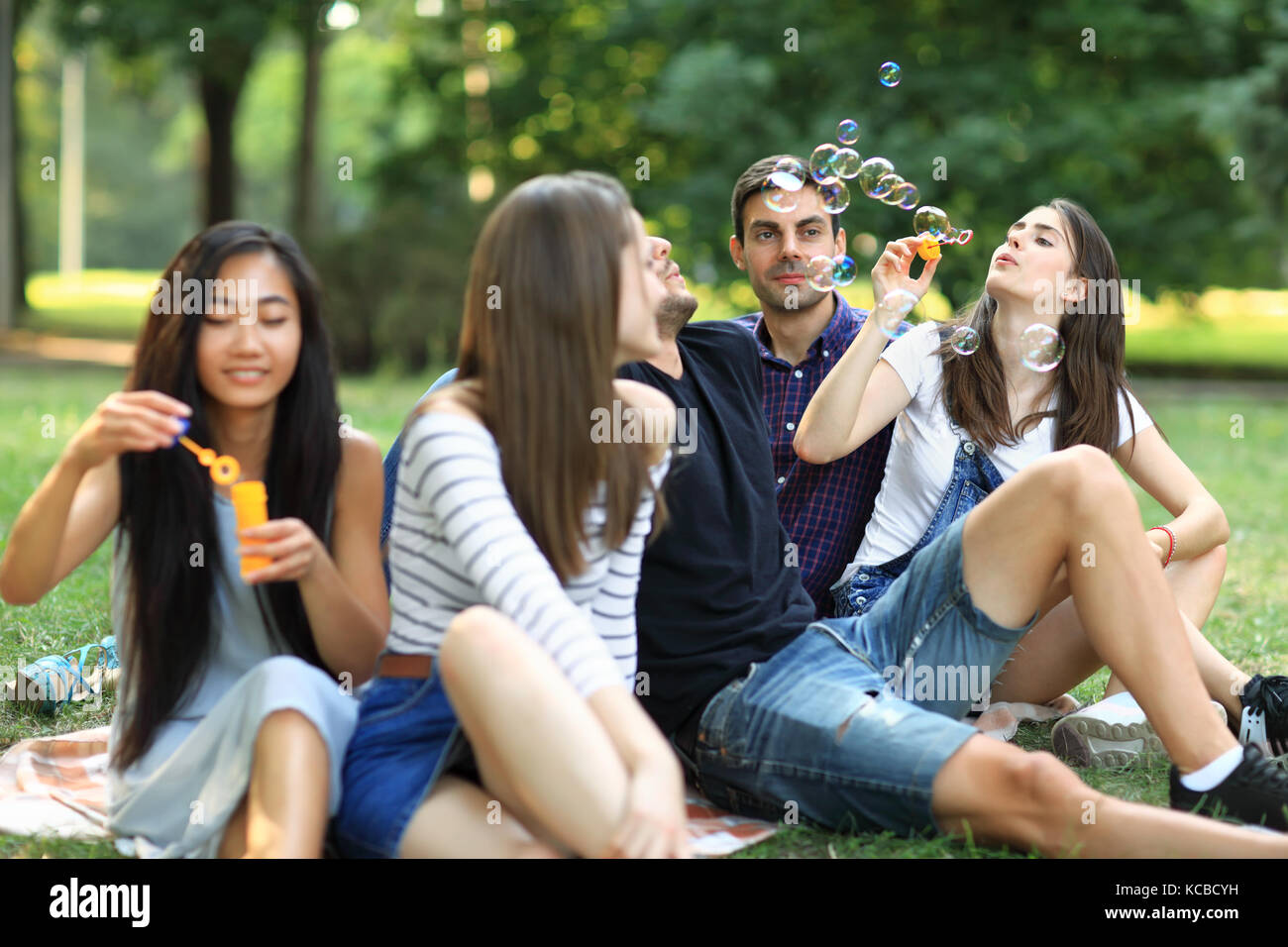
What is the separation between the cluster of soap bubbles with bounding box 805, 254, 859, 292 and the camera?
3.64m

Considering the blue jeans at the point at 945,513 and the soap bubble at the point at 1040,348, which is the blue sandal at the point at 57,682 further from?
the soap bubble at the point at 1040,348

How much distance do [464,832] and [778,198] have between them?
6.62 ft

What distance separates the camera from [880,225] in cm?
1188

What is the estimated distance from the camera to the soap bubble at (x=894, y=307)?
3264 mm

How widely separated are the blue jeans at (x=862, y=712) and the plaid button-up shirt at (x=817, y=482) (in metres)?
0.60

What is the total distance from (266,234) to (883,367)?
1608mm

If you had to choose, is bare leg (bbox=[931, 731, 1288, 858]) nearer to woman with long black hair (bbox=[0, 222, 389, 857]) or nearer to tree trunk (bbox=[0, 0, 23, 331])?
woman with long black hair (bbox=[0, 222, 389, 857])

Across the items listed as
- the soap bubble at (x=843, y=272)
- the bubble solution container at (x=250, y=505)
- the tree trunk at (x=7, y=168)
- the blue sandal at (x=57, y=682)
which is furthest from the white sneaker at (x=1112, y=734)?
the tree trunk at (x=7, y=168)

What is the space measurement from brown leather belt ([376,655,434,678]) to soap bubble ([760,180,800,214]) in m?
1.74

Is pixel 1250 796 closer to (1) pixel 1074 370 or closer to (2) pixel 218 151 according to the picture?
(1) pixel 1074 370

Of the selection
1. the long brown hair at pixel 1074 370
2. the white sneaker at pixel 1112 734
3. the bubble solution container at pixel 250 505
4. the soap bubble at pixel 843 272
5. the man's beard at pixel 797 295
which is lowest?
the white sneaker at pixel 1112 734

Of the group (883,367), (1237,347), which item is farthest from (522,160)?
(883,367)

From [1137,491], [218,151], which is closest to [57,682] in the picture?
[1137,491]
